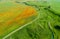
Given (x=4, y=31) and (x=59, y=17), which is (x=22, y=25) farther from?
(x=59, y=17)

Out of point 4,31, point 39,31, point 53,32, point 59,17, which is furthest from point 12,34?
point 59,17

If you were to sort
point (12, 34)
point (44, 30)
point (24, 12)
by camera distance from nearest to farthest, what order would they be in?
1. point (12, 34)
2. point (44, 30)
3. point (24, 12)

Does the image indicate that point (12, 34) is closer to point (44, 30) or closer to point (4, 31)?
point (4, 31)

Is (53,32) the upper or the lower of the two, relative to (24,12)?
lower

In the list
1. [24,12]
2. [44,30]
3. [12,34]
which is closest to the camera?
[12,34]

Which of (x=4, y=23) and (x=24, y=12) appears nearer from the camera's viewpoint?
(x=4, y=23)

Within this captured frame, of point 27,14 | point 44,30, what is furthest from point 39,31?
point 27,14
